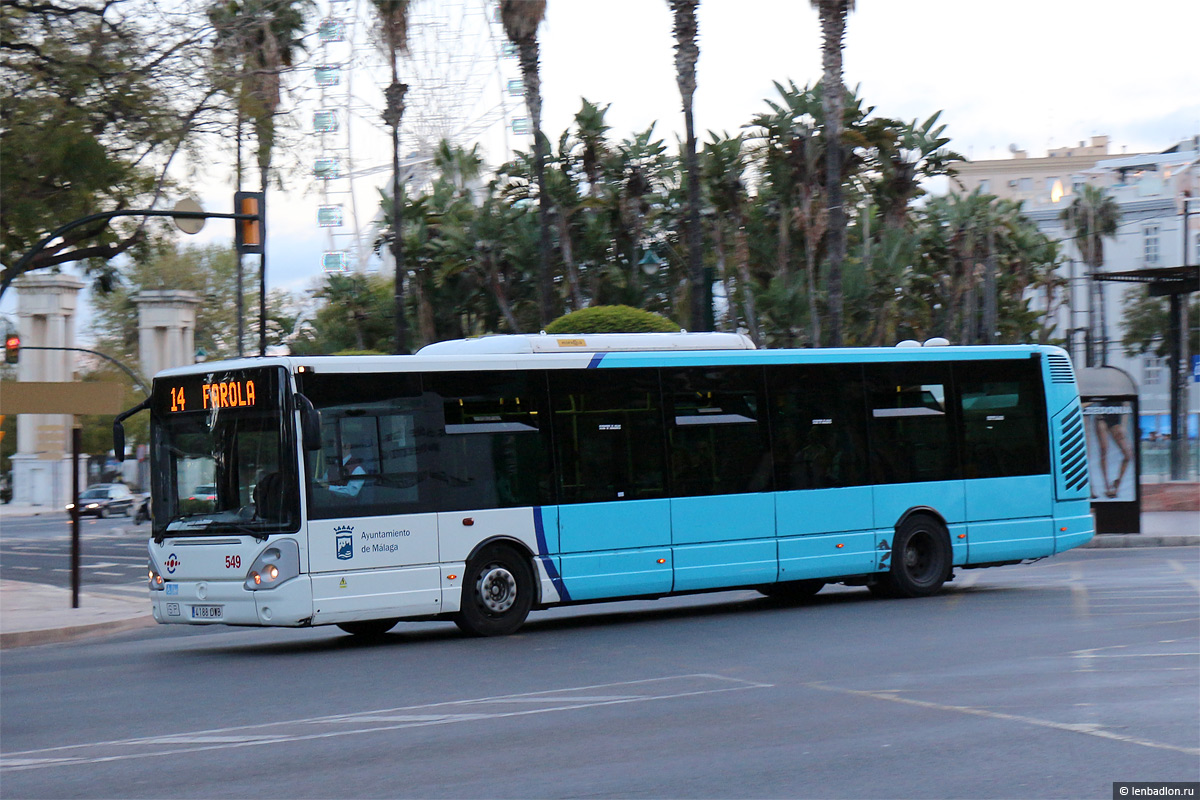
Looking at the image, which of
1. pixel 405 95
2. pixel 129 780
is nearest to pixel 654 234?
pixel 405 95

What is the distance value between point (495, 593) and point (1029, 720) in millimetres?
6672

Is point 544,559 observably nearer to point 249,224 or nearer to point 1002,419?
point 1002,419

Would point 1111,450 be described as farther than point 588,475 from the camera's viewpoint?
Yes

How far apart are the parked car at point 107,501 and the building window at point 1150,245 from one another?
246 feet

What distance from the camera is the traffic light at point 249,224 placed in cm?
2167

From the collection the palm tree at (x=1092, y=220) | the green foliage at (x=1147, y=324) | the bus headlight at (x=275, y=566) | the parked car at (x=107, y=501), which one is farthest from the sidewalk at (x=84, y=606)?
the green foliage at (x=1147, y=324)

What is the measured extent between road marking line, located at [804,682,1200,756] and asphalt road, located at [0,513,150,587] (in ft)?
61.3

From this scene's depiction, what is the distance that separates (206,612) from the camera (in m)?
13.2

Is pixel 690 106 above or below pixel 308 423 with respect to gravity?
above

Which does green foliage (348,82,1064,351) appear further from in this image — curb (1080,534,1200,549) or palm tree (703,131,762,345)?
curb (1080,534,1200,549)

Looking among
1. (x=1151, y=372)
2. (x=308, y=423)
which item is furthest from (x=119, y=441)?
(x=1151, y=372)

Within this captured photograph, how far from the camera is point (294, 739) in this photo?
8352 millimetres

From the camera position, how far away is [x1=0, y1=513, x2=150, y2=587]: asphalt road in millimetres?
27250

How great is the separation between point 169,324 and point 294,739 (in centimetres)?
7316
